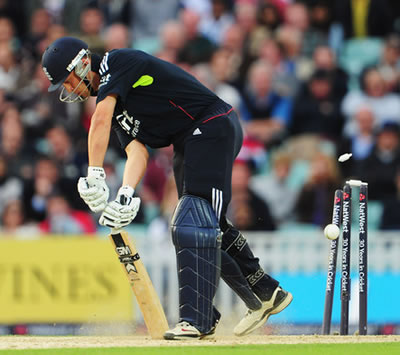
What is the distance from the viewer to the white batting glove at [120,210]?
20.4ft

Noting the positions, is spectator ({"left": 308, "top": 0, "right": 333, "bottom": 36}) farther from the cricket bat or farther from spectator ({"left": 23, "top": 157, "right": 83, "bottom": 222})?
the cricket bat

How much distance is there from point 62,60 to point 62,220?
469cm

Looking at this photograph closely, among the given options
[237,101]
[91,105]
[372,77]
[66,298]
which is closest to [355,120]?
[372,77]

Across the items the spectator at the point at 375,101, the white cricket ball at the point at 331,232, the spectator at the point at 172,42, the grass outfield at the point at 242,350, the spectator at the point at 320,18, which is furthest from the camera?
the spectator at the point at 320,18

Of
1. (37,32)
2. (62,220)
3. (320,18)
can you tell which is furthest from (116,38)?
(62,220)

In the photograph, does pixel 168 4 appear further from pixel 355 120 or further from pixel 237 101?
pixel 355 120

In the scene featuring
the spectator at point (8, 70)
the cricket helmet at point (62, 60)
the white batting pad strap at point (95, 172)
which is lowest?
the white batting pad strap at point (95, 172)

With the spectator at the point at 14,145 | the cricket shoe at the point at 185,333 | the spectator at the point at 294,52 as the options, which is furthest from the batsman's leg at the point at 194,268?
the spectator at the point at 294,52

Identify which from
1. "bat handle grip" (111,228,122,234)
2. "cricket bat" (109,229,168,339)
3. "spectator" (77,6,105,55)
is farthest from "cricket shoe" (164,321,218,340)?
"spectator" (77,6,105,55)

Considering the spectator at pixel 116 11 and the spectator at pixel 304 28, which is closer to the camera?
the spectator at pixel 304 28

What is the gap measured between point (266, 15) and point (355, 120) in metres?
1.96

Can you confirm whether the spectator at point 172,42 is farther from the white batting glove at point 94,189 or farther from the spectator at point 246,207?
the white batting glove at point 94,189

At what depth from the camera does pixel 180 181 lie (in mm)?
6652

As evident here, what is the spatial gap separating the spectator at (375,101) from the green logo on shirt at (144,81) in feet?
19.0
